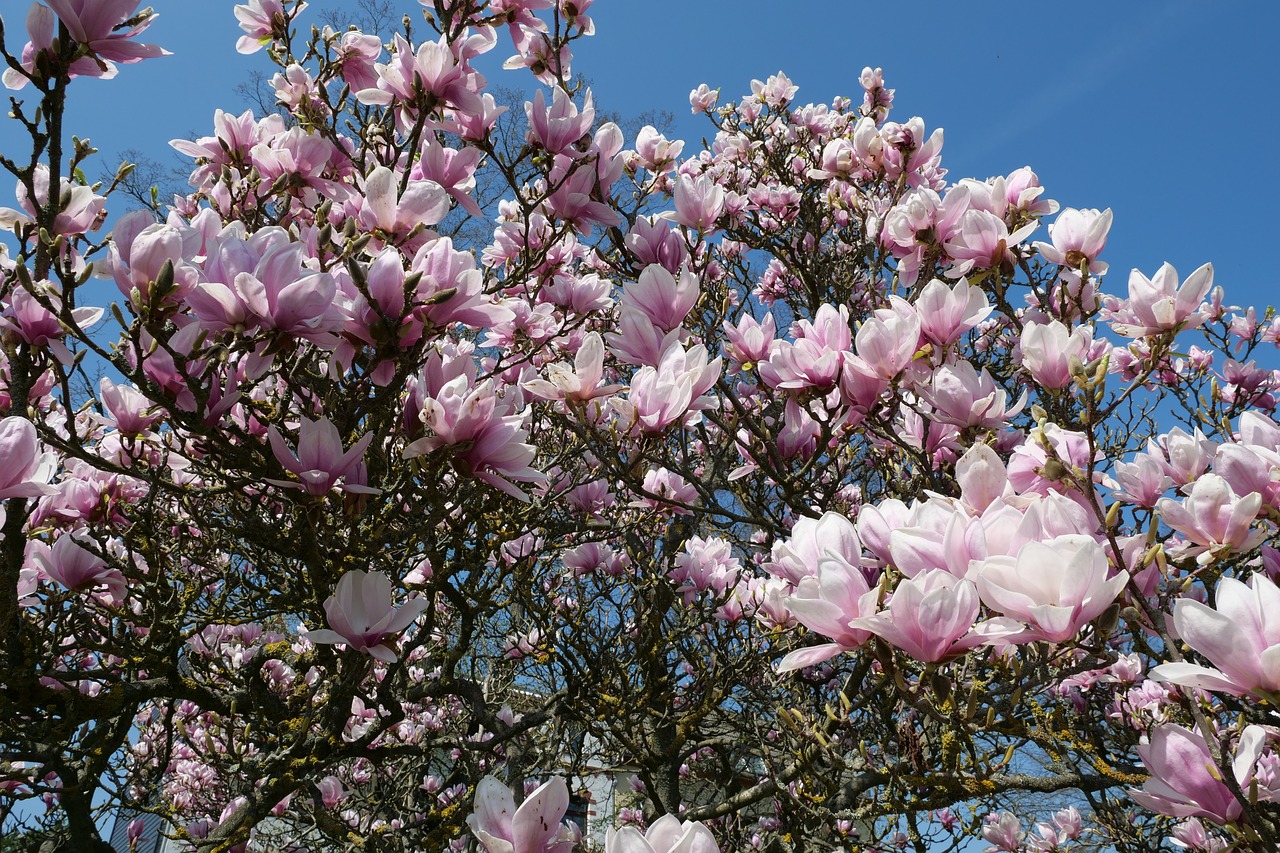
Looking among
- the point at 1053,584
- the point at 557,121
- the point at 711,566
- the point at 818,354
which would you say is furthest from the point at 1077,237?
the point at 711,566

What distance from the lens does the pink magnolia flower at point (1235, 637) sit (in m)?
0.94

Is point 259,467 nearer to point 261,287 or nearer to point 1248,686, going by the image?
point 261,287

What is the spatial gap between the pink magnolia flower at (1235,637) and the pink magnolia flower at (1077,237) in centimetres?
127

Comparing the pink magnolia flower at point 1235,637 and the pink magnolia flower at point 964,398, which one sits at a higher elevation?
the pink magnolia flower at point 964,398

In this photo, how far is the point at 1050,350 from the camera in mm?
1752

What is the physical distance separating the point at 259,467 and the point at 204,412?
7.3 inches

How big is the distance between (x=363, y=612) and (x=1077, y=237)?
196 cm

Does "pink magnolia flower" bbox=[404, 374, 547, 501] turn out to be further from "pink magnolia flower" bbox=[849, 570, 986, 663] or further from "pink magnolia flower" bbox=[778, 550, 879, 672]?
"pink magnolia flower" bbox=[849, 570, 986, 663]

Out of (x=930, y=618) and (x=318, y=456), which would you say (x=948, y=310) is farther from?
(x=318, y=456)

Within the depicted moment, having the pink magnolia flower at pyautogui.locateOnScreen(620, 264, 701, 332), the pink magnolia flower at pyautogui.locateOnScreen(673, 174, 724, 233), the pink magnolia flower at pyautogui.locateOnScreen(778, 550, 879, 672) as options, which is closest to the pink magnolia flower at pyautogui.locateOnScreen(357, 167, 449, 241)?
the pink magnolia flower at pyautogui.locateOnScreen(620, 264, 701, 332)

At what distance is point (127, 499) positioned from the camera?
7.93 ft

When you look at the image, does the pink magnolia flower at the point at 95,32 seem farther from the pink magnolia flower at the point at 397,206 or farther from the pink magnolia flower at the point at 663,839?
the pink magnolia flower at the point at 663,839

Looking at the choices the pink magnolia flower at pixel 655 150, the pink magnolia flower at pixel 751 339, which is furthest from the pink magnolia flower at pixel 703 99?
the pink magnolia flower at pixel 751 339

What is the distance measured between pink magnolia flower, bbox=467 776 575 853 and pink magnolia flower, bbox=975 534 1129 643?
671mm
